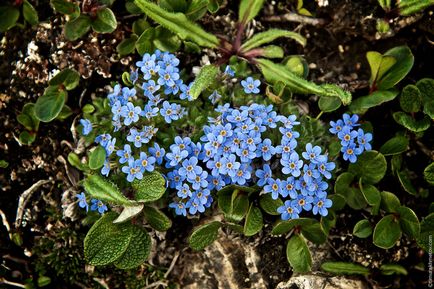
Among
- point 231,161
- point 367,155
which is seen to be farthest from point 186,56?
point 367,155

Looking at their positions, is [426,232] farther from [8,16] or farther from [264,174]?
[8,16]

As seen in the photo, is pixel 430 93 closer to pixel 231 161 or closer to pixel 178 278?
pixel 231 161

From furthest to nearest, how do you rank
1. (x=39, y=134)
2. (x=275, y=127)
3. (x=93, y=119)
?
(x=39, y=134), (x=93, y=119), (x=275, y=127)

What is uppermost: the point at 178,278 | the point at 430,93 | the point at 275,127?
the point at 430,93

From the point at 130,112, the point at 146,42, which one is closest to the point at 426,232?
the point at 130,112

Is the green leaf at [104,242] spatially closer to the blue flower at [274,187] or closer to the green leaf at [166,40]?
the blue flower at [274,187]

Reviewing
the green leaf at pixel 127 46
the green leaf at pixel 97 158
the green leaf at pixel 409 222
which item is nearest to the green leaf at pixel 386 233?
the green leaf at pixel 409 222
